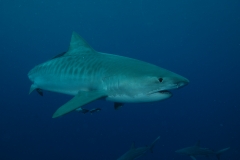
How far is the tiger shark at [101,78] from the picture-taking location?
2812 millimetres

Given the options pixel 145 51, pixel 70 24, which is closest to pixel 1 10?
pixel 70 24

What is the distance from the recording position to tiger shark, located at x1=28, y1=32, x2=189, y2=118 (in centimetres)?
281

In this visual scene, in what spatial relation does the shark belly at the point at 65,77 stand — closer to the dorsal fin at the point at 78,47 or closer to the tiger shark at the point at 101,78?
the tiger shark at the point at 101,78

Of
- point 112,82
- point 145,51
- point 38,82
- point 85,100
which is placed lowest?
point 85,100

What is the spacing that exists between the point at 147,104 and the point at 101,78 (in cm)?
2118

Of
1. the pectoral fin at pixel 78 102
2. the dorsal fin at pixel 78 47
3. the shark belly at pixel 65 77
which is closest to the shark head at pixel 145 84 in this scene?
the pectoral fin at pixel 78 102

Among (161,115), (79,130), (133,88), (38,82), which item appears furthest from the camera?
(161,115)

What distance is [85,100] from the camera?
3.08 meters

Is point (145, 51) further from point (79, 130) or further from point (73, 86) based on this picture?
point (73, 86)

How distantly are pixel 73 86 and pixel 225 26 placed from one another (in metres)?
51.1

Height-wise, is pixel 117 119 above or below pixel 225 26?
below

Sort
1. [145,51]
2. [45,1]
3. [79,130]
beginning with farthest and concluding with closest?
1. [45,1]
2. [145,51]
3. [79,130]

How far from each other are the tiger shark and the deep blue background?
1255 centimetres

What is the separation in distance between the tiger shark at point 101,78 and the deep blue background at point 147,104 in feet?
41.2
